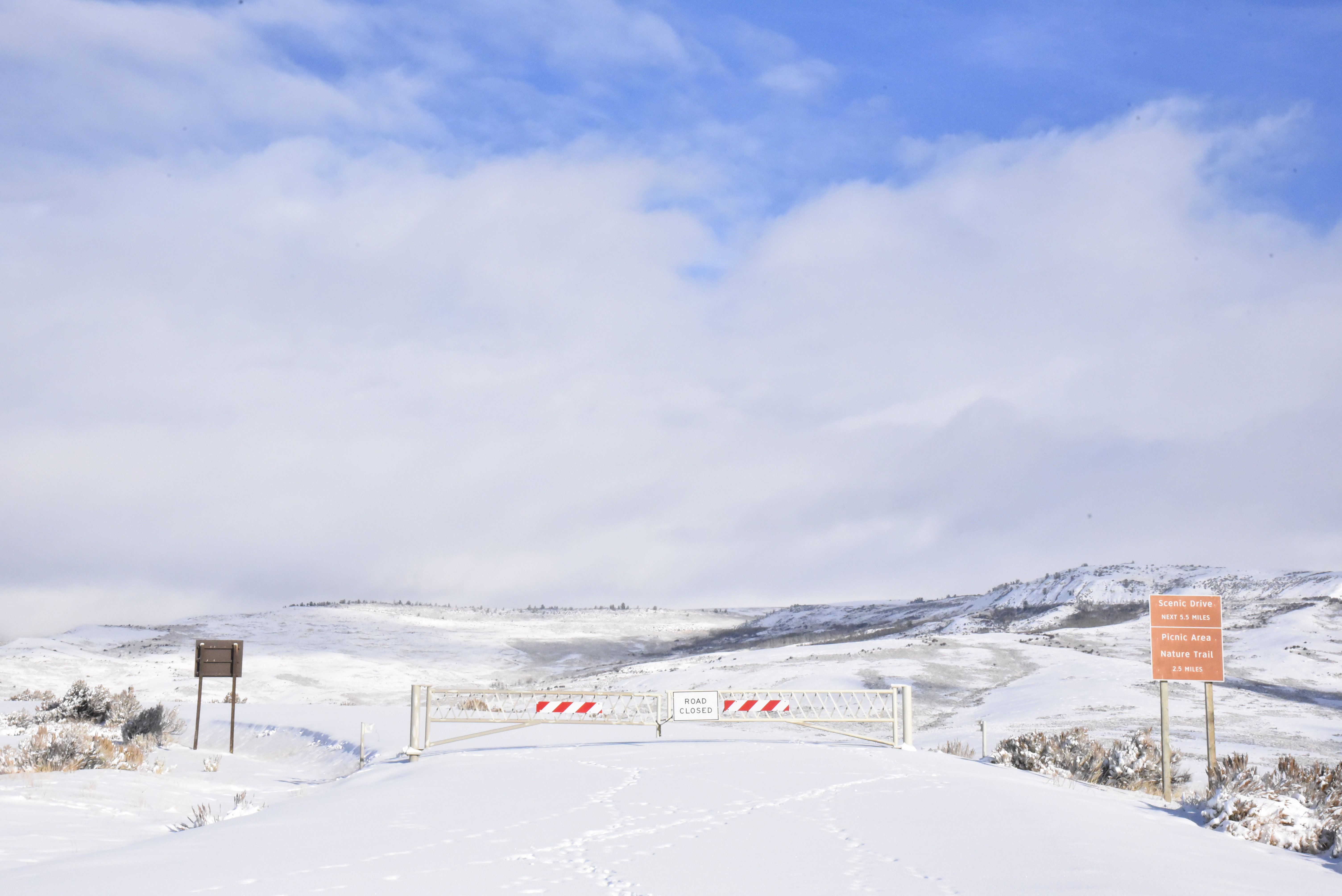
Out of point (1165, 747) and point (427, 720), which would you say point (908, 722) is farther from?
point (427, 720)

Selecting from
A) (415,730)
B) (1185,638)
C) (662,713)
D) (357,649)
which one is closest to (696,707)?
(662,713)

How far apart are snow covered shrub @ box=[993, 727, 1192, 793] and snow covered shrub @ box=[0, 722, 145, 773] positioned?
1630cm

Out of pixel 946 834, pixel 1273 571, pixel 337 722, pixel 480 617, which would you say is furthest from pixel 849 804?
pixel 480 617

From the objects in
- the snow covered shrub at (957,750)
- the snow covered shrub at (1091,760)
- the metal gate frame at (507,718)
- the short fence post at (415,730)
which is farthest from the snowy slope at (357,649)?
the snow covered shrub at (1091,760)

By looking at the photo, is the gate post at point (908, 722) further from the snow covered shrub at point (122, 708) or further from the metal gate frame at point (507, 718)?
the snow covered shrub at point (122, 708)

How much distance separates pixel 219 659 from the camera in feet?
85.3

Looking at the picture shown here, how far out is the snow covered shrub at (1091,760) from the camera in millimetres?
17656

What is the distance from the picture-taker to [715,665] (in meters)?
41.7

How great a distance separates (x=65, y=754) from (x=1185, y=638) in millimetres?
19371

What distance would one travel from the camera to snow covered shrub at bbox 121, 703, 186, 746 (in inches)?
898

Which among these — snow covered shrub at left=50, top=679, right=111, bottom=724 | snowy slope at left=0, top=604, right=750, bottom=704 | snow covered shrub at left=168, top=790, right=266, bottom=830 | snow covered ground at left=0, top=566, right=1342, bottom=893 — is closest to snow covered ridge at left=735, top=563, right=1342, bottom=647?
snowy slope at left=0, top=604, right=750, bottom=704

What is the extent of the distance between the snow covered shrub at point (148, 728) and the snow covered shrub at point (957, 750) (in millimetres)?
17246

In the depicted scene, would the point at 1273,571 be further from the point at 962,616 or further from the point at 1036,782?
the point at 1036,782

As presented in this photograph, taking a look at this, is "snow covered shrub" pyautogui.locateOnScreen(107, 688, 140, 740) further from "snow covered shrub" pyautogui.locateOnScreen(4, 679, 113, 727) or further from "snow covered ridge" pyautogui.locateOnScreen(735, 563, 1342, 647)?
"snow covered ridge" pyautogui.locateOnScreen(735, 563, 1342, 647)
